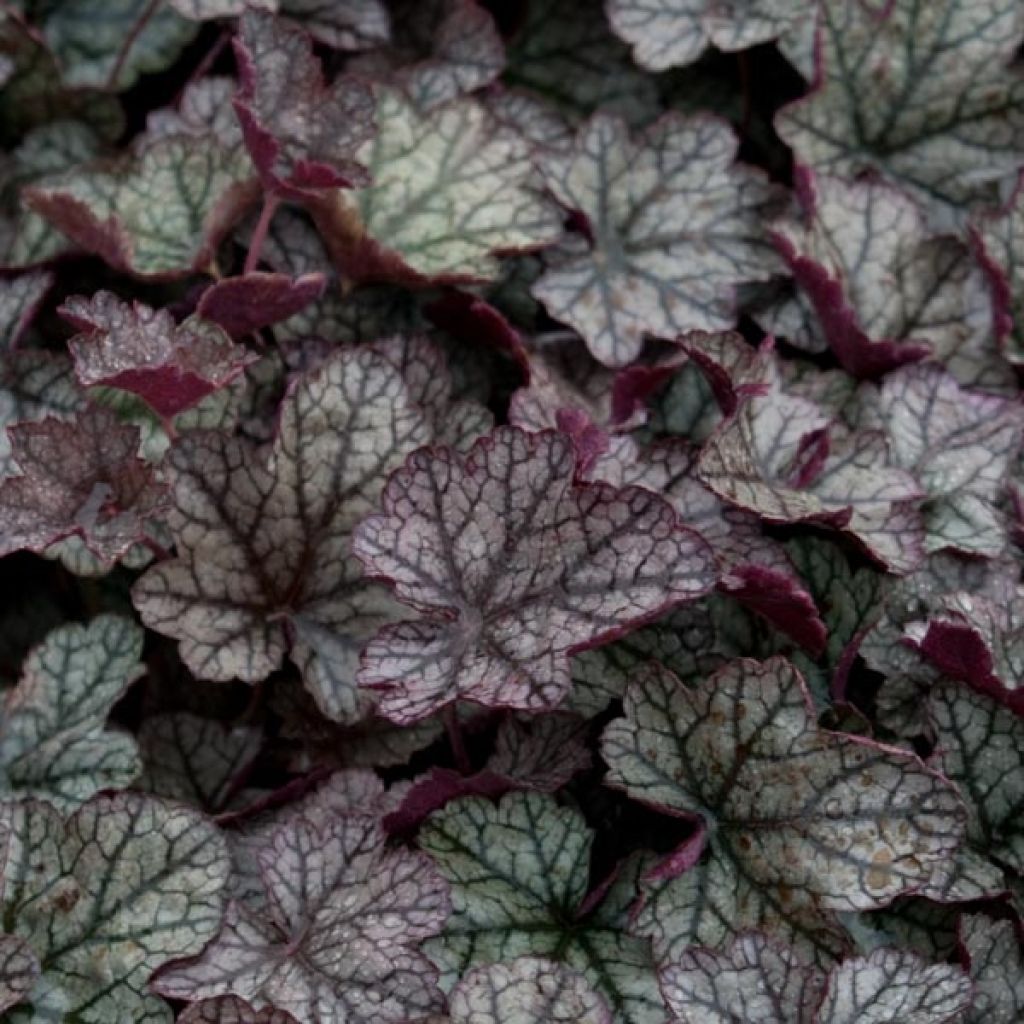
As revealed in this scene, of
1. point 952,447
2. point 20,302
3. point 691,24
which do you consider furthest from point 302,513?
point 691,24

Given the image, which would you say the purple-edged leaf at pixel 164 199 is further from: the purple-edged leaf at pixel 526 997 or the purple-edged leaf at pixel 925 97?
the purple-edged leaf at pixel 526 997

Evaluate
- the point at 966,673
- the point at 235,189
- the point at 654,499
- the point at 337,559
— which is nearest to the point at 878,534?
the point at 966,673

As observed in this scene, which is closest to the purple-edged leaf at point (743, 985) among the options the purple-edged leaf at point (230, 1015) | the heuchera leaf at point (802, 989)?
the heuchera leaf at point (802, 989)

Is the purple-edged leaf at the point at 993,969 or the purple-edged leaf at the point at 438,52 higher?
the purple-edged leaf at the point at 438,52

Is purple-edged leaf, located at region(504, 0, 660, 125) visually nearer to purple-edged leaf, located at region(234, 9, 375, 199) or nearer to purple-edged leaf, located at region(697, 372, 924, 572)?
purple-edged leaf, located at region(234, 9, 375, 199)

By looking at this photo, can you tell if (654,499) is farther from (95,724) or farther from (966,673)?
(95,724)

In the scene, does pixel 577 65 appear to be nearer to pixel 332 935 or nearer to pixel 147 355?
pixel 147 355

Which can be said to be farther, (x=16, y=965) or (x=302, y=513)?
(x=302, y=513)
